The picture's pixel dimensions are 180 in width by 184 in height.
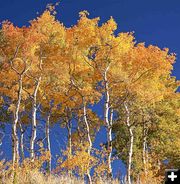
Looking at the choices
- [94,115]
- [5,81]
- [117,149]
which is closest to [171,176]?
[5,81]

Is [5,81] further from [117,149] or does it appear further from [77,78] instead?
[117,149]

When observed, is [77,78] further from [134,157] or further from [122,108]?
[134,157]

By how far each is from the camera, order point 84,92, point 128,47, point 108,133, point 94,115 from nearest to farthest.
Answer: point 108,133
point 128,47
point 84,92
point 94,115

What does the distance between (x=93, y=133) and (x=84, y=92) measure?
9163mm

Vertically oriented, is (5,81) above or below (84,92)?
above

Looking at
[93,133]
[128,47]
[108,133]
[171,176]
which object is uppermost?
[128,47]

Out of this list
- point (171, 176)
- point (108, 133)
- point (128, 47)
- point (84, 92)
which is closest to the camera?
point (171, 176)

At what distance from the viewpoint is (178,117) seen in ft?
115

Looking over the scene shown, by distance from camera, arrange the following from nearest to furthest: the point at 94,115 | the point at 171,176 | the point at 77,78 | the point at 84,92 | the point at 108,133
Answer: the point at 171,176 < the point at 108,133 < the point at 84,92 < the point at 77,78 < the point at 94,115

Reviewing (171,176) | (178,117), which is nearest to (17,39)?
(178,117)

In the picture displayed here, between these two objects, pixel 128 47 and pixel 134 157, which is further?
pixel 134 157

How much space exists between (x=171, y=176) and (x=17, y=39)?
70.2 ft

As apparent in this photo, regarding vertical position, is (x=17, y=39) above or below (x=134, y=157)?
above

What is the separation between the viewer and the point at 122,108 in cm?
3114
